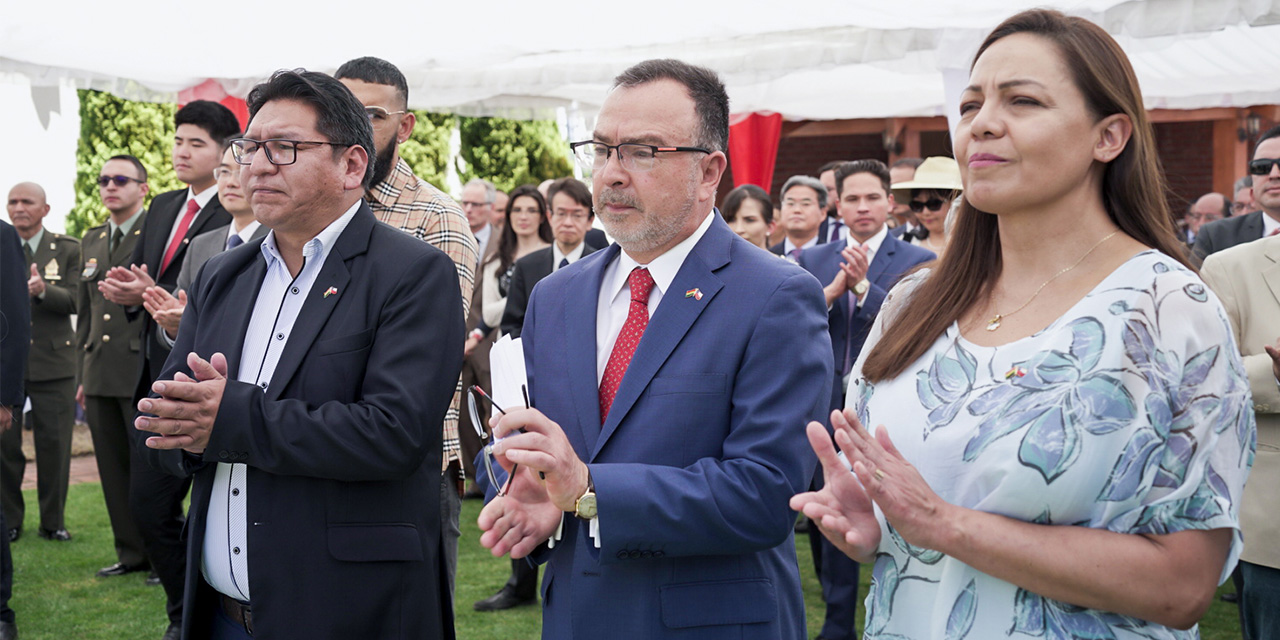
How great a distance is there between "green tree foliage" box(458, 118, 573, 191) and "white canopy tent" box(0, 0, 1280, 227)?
16.8 ft

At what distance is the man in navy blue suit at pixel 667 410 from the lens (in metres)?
2.18

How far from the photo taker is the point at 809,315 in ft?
7.82

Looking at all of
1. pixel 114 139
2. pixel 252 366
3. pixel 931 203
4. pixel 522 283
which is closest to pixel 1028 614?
pixel 252 366

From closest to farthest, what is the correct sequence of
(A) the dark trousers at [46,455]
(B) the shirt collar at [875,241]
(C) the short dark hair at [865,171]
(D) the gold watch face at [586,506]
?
(D) the gold watch face at [586,506]
(B) the shirt collar at [875,241]
(C) the short dark hair at [865,171]
(A) the dark trousers at [46,455]

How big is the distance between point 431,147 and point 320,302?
13318mm

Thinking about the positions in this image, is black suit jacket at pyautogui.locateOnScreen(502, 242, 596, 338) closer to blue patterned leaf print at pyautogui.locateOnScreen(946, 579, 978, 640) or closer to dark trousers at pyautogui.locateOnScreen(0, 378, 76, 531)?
dark trousers at pyautogui.locateOnScreen(0, 378, 76, 531)

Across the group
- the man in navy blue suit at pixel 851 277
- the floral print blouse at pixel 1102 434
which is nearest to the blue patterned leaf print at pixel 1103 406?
the floral print blouse at pixel 1102 434

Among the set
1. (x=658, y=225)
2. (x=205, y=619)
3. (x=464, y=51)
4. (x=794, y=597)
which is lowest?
(x=205, y=619)

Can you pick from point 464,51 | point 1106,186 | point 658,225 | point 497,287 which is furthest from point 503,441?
point 464,51

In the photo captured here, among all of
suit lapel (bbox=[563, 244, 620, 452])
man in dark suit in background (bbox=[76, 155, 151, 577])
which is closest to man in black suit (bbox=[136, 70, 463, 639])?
suit lapel (bbox=[563, 244, 620, 452])

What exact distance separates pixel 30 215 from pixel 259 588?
24.7 feet

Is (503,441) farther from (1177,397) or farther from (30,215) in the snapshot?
(30,215)

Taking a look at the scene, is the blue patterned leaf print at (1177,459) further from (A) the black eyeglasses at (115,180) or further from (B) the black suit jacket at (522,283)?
(A) the black eyeglasses at (115,180)

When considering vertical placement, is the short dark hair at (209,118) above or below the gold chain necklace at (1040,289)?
above
